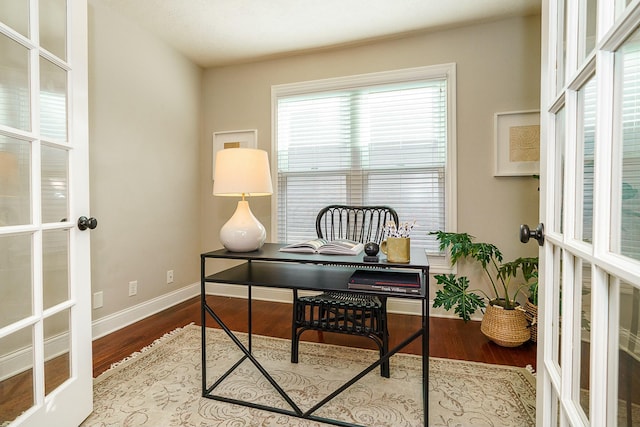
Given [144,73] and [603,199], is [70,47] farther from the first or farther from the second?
[603,199]

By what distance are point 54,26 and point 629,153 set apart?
6.15 ft

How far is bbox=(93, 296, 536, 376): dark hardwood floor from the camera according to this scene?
1.96 meters

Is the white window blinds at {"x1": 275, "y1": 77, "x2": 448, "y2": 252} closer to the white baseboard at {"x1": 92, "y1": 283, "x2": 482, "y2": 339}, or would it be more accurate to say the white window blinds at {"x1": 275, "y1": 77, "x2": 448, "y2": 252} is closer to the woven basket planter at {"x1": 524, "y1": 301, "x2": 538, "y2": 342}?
the white baseboard at {"x1": 92, "y1": 283, "x2": 482, "y2": 339}

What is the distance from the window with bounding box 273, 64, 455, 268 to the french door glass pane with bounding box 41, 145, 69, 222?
195 centimetres

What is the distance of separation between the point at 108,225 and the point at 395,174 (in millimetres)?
2415

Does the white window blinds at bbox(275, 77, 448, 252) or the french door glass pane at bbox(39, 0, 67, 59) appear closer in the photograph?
the french door glass pane at bbox(39, 0, 67, 59)

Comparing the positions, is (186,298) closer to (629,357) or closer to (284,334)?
(284,334)

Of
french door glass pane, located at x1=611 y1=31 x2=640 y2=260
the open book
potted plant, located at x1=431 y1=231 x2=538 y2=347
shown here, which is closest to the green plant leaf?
potted plant, located at x1=431 y1=231 x2=538 y2=347

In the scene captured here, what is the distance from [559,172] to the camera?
0.85m

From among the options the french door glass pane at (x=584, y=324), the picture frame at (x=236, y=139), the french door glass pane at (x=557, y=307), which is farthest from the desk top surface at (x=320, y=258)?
the picture frame at (x=236, y=139)

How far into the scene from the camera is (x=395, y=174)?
2.82 m

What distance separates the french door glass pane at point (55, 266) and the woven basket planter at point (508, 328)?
2425mm

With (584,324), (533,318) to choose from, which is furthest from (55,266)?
(533,318)

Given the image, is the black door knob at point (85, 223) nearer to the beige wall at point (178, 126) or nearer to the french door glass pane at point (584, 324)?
the beige wall at point (178, 126)
